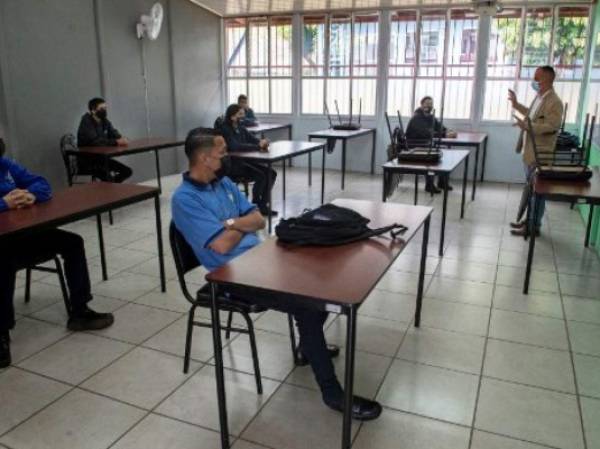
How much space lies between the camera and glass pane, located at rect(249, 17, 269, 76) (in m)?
7.82

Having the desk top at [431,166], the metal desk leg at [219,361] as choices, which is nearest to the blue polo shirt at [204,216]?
the metal desk leg at [219,361]

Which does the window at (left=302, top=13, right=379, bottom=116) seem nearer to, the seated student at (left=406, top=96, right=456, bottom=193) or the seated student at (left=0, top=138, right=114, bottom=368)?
the seated student at (left=406, top=96, right=456, bottom=193)

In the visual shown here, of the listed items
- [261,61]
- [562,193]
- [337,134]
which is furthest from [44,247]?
[261,61]

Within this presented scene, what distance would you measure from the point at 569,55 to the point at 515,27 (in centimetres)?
75

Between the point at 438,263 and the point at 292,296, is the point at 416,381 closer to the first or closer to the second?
the point at 292,296

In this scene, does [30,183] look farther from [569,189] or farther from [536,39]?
[536,39]

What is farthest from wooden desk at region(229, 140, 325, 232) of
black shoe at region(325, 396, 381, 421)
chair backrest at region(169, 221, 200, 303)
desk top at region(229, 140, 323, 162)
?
black shoe at region(325, 396, 381, 421)

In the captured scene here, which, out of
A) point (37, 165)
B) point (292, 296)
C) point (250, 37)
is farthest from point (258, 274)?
point (250, 37)

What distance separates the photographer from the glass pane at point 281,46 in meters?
7.68

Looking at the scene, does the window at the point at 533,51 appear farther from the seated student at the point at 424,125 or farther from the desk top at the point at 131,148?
the desk top at the point at 131,148

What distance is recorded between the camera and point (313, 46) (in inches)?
300

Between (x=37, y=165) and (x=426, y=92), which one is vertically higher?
(x=426, y=92)

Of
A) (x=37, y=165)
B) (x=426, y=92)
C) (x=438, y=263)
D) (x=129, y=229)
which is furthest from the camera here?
(x=426, y=92)

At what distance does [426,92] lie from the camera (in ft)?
23.4
